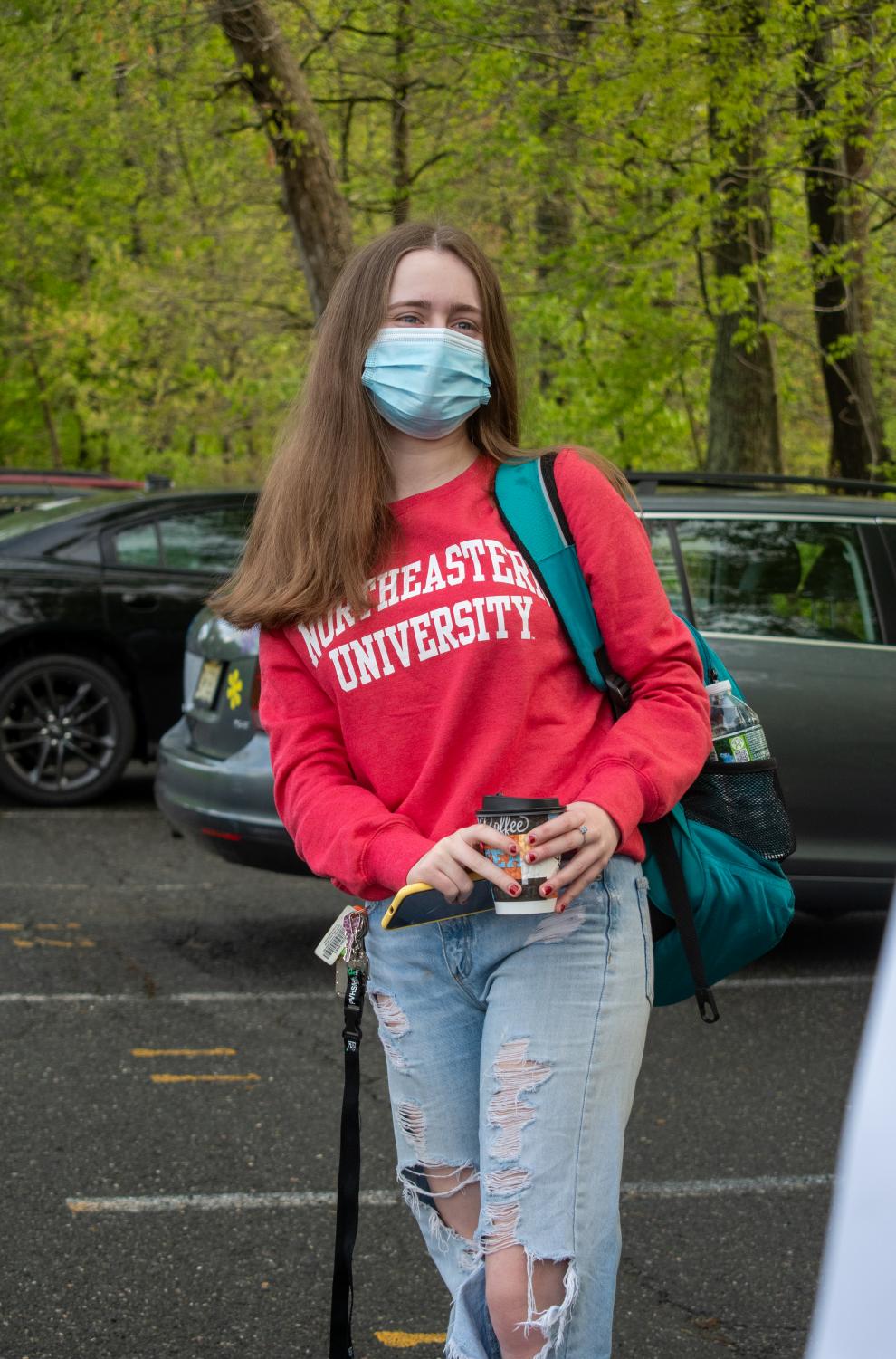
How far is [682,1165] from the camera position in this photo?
406 cm

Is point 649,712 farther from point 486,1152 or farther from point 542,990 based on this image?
point 486,1152

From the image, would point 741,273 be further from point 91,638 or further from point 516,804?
point 516,804

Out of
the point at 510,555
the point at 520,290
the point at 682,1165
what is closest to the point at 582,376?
the point at 520,290

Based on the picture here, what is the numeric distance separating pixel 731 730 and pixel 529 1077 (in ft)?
2.15

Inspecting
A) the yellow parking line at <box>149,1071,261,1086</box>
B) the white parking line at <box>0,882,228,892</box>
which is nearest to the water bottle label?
the yellow parking line at <box>149,1071,261,1086</box>

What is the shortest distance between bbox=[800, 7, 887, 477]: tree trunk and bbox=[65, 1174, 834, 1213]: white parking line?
6.08 m

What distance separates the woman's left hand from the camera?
1989mm

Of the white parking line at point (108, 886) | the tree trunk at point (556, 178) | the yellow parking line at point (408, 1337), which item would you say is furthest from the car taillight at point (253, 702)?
the tree trunk at point (556, 178)

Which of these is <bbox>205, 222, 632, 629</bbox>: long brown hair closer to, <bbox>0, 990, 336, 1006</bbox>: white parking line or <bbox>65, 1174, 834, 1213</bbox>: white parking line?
<bbox>65, 1174, 834, 1213</bbox>: white parking line

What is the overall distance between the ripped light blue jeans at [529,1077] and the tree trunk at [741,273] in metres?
7.37

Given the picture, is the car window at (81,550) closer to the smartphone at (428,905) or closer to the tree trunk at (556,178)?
the tree trunk at (556,178)

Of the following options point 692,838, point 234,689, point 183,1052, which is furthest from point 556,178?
point 692,838

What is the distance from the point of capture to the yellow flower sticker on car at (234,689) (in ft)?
19.0

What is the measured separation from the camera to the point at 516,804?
78.9 inches
